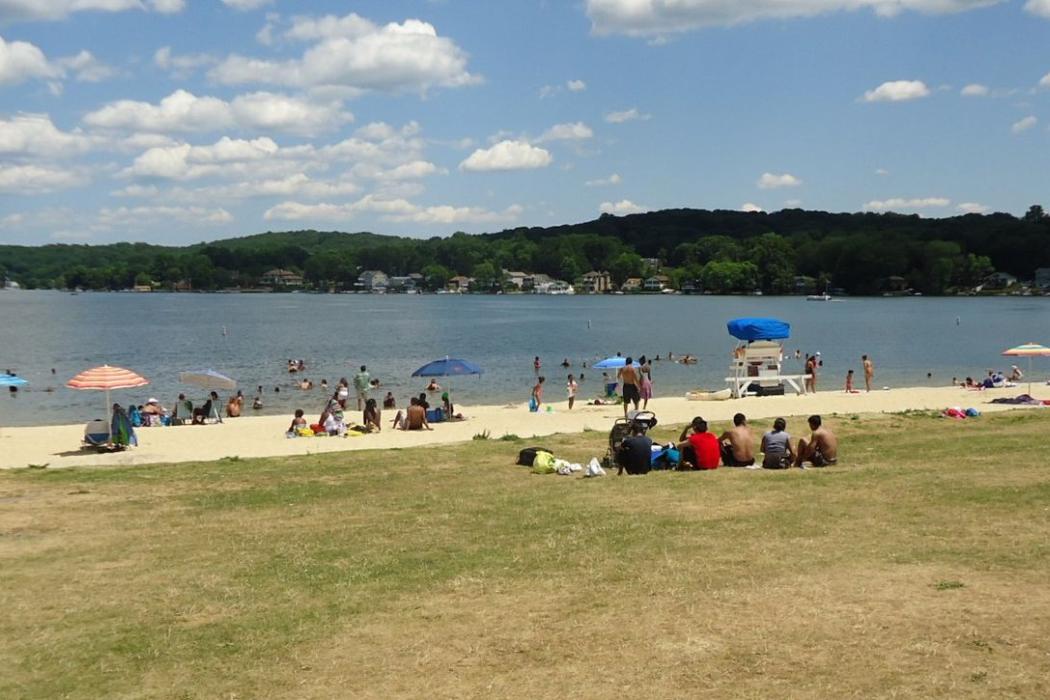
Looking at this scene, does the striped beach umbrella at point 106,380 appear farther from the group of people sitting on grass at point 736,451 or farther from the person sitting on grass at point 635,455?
the group of people sitting on grass at point 736,451

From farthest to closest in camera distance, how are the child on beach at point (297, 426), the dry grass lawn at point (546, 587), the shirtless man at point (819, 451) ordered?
1. the child on beach at point (297, 426)
2. the shirtless man at point (819, 451)
3. the dry grass lawn at point (546, 587)

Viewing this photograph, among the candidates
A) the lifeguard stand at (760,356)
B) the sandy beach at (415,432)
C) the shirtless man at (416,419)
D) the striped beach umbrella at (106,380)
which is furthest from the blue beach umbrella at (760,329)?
the striped beach umbrella at (106,380)

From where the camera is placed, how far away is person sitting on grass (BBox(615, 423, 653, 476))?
50.9ft

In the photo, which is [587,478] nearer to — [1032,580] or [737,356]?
[1032,580]

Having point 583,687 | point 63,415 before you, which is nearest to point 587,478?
point 583,687

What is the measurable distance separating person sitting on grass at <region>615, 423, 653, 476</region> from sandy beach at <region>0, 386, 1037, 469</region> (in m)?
6.79

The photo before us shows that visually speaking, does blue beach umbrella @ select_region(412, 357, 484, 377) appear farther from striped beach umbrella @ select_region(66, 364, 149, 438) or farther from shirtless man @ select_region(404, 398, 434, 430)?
striped beach umbrella @ select_region(66, 364, 149, 438)

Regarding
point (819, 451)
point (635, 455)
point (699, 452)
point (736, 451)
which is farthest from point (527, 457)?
point (819, 451)

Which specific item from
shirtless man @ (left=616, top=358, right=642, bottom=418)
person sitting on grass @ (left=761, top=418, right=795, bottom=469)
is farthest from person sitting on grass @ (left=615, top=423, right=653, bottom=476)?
shirtless man @ (left=616, top=358, right=642, bottom=418)

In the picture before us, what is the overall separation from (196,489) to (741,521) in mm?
8635

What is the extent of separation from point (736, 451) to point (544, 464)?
3.13m

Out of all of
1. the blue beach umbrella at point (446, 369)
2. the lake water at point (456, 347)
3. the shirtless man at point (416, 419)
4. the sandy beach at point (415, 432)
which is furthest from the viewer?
the lake water at point (456, 347)

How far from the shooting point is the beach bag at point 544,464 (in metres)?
16.3

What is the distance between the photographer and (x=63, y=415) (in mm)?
37312
